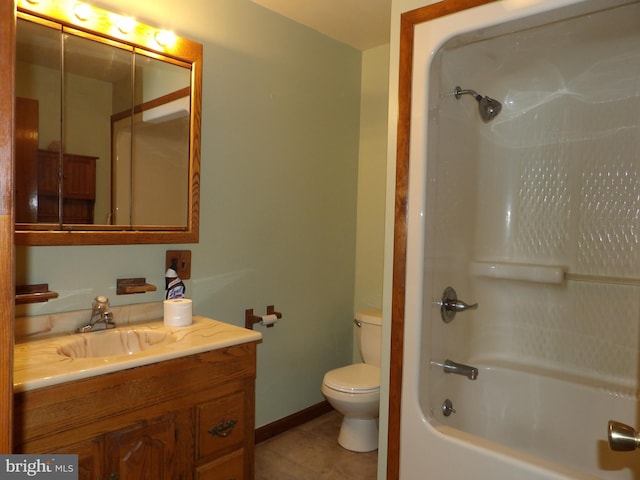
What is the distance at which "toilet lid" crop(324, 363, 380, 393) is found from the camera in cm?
236

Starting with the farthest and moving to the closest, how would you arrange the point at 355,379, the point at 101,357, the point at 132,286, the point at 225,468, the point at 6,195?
1. the point at 355,379
2. the point at 132,286
3. the point at 225,468
4. the point at 101,357
5. the point at 6,195

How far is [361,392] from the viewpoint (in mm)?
2342

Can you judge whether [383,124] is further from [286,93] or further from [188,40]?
[188,40]

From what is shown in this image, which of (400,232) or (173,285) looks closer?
(400,232)

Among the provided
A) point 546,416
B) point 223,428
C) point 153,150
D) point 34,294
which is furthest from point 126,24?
point 546,416

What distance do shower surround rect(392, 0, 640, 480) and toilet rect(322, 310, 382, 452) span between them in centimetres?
54

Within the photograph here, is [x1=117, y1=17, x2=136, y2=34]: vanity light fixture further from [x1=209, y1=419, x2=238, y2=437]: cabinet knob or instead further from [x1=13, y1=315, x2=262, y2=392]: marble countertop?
[x1=209, y1=419, x2=238, y2=437]: cabinet knob

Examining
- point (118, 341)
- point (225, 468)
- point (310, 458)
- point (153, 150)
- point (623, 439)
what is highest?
point (153, 150)

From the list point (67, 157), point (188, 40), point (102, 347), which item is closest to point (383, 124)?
point (188, 40)

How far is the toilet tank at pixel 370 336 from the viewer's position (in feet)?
8.81

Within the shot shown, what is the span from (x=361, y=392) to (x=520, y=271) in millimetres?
1013

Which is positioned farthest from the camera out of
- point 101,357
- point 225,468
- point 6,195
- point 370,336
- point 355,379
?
point 370,336
